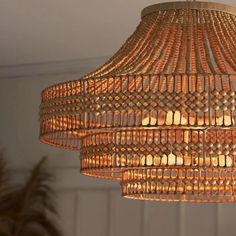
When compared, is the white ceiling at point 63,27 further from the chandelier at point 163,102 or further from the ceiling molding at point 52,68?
the chandelier at point 163,102

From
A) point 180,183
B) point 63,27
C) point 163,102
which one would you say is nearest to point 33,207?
point 63,27

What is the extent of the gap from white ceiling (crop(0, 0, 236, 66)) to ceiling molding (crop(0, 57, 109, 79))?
6cm

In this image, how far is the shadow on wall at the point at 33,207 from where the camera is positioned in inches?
166

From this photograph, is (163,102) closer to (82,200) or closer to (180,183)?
(180,183)

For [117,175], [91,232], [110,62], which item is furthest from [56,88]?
[91,232]

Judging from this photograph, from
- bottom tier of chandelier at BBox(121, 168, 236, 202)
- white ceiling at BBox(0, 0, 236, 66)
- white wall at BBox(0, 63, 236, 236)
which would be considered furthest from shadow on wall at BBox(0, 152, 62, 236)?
bottom tier of chandelier at BBox(121, 168, 236, 202)

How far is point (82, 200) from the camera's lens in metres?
4.17

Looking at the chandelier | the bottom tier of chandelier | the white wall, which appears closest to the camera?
the chandelier

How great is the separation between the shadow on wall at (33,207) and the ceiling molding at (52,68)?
528mm

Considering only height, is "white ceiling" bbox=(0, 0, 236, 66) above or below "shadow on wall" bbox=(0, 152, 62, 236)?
above

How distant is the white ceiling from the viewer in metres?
3.19

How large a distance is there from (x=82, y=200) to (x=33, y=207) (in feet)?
1.07

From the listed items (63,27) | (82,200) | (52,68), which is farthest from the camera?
(52,68)

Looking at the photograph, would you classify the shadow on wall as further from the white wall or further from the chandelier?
the chandelier
